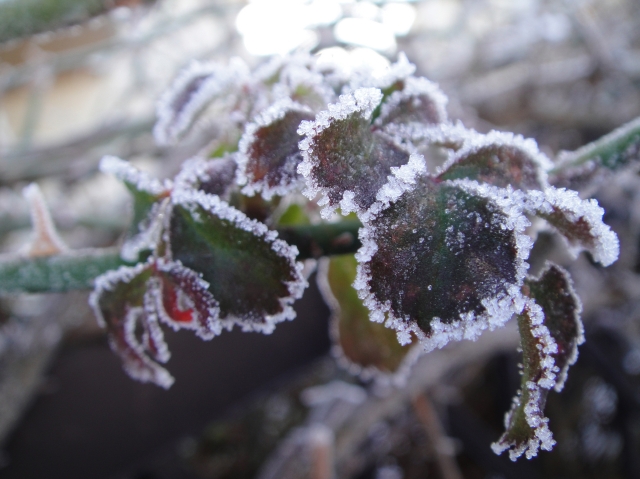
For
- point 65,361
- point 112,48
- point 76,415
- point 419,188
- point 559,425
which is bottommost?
point 559,425

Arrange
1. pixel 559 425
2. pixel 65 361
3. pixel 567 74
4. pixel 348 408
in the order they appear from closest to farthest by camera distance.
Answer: pixel 348 408 → pixel 65 361 → pixel 567 74 → pixel 559 425

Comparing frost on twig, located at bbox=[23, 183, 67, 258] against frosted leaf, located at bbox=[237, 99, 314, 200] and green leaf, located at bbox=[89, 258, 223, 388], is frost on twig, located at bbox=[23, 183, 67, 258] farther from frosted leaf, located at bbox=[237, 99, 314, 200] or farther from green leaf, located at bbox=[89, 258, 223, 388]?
frosted leaf, located at bbox=[237, 99, 314, 200]

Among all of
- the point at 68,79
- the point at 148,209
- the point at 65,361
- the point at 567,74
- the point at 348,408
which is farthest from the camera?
the point at 68,79

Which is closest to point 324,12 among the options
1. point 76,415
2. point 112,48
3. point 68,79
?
point 112,48

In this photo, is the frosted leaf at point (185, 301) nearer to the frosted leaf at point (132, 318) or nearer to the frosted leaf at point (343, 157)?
the frosted leaf at point (132, 318)

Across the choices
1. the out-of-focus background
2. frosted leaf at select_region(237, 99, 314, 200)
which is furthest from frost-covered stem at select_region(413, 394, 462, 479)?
frosted leaf at select_region(237, 99, 314, 200)

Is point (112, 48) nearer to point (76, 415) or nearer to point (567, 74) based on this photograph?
point (76, 415)

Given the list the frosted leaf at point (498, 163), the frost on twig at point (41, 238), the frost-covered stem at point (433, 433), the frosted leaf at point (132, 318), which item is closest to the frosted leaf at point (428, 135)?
the frosted leaf at point (498, 163)
